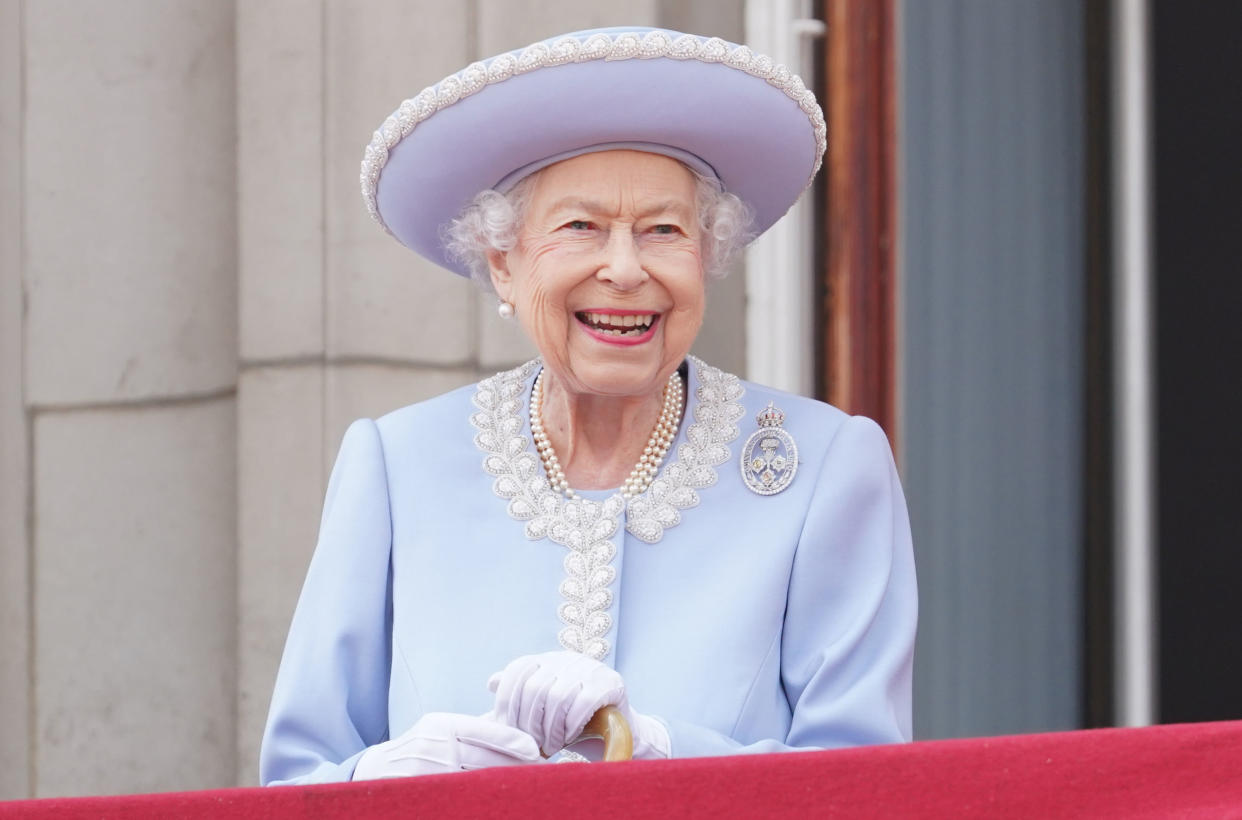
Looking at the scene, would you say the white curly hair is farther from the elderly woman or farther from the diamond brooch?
the diamond brooch

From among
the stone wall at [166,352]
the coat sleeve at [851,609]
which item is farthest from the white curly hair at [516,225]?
the stone wall at [166,352]

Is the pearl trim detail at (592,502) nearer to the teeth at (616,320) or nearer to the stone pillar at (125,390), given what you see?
the teeth at (616,320)

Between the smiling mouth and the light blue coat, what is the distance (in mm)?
211

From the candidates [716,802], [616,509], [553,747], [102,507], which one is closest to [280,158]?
[102,507]

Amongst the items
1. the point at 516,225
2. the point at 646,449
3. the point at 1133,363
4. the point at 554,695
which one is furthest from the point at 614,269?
the point at 1133,363

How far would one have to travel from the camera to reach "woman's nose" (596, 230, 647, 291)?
94.9 inches

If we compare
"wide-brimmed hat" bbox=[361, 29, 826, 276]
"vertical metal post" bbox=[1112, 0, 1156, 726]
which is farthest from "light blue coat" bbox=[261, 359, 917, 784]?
"vertical metal post" bbox=[1112, 0, 1156, 726]

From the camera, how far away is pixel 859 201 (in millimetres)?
4473

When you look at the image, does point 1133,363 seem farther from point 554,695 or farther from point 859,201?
point 554,695

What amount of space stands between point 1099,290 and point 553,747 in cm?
292

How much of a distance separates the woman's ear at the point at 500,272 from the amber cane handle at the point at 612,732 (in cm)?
68

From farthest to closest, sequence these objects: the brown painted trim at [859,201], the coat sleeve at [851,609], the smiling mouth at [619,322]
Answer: the brown painted trim at [859,201] < the smiling mouth at [619,322] < the coat sleeve at [851,609]

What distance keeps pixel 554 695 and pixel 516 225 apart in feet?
2.33

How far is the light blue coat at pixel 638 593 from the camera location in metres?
2.39
